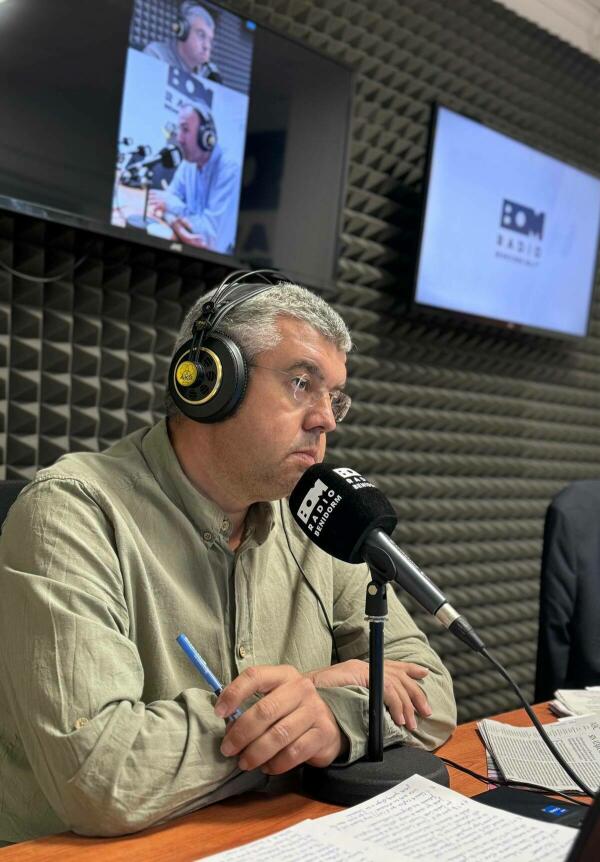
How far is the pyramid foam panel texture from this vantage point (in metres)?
2.26

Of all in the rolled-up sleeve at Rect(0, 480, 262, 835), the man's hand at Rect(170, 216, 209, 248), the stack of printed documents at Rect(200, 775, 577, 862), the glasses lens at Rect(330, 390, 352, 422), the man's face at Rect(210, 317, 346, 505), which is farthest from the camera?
the man's hand at Rect(170, 216, 209, 248)

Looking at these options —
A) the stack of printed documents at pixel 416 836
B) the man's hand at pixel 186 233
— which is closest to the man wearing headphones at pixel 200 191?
the man's hand at pixel 186 233

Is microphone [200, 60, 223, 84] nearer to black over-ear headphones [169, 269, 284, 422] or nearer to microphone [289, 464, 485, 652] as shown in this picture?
black over-ear headphones [169, 269, 284, 422]

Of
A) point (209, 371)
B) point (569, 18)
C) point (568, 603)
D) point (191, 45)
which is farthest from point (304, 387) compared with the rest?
point (569, 18)

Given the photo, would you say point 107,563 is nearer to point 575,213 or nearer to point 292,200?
Result: point 292,200

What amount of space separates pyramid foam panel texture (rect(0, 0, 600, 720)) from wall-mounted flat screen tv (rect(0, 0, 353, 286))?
4.4 inches

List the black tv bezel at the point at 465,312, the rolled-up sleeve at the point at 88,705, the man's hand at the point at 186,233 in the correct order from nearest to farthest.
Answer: the rolled-up sleeve at the point at 88,705, the man's hand at the point at 186,233, the black tv bezel at the point at 465,312

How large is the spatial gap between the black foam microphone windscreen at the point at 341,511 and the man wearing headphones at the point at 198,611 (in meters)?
0.16

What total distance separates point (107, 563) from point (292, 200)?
5.69 feet

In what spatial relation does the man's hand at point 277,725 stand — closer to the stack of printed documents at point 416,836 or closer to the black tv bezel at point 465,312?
the stack of printed documents at point 416,836

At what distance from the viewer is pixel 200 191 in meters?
2.43

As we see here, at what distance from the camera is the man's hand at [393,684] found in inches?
49.1

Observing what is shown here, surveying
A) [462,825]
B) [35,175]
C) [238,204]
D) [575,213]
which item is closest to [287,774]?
[462,825]

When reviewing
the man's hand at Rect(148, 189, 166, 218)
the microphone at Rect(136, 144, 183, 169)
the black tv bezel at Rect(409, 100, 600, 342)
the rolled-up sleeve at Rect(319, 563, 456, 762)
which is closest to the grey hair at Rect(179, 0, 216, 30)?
the microphone at Rect(136, 144, 183, 169)
